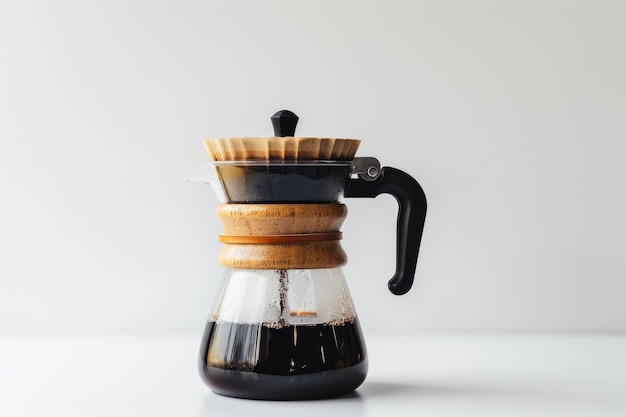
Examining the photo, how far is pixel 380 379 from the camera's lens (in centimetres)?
98

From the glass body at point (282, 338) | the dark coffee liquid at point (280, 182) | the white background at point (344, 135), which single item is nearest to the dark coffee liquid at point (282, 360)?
the glass body at point (282, 338)

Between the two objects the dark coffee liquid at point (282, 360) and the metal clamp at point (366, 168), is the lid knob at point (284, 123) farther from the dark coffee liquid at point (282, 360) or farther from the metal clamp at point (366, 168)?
the dark coffee liquid at point (282, 360)

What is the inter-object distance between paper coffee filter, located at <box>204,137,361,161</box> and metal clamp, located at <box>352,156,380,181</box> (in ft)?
0.11

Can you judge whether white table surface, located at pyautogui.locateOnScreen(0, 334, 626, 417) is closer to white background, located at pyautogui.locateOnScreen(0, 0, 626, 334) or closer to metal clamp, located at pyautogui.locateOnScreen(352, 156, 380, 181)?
white background, located at pyautogui.locateOnScreen(0, 0, 626, 334)

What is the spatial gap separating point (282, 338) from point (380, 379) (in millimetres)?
198

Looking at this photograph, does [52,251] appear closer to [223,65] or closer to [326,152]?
[223,65]

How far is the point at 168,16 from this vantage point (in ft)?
4.66

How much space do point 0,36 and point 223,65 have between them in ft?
1.13

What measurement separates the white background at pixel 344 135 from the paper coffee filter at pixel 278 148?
56cm

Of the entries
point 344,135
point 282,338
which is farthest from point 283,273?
point 344,135

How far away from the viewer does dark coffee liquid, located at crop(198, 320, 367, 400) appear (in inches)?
32.2

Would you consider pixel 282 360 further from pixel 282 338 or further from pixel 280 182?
pixel 280 182

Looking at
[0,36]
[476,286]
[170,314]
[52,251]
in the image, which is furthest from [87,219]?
[476,286]

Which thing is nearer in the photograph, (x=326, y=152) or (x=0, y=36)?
(x=326, y=152)
